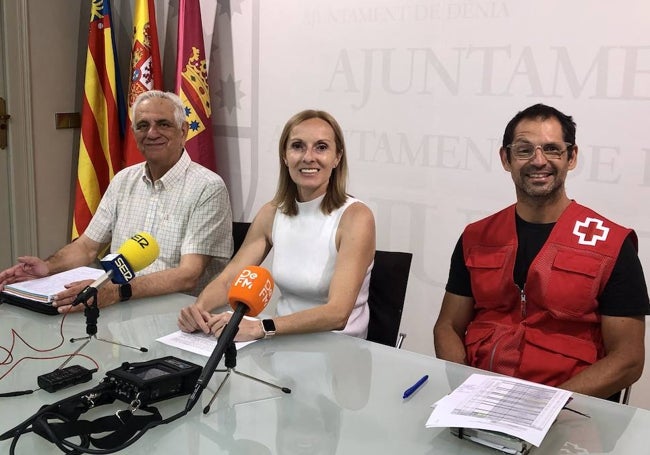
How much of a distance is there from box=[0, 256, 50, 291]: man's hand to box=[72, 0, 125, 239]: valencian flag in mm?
1694

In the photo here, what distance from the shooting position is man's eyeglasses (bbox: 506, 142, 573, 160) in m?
1.89

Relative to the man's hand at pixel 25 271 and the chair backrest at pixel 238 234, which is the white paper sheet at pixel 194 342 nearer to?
the man's hand at pixel 25 271

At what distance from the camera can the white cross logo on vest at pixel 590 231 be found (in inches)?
71.3

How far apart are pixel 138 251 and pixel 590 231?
1.25 meters

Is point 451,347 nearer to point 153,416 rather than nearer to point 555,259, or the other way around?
point 555,259

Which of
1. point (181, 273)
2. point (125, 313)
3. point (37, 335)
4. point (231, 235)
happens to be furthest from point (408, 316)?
point (37, 335)

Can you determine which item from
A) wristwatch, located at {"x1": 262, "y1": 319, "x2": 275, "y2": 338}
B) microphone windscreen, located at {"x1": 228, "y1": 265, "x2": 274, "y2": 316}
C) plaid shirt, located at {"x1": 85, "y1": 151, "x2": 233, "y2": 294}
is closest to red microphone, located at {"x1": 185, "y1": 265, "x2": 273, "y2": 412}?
microphone windscreen, located at {"x1": 228, "y1": 265, "x2": 274, "y2": 316}

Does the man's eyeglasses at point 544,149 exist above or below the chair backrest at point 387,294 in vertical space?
above

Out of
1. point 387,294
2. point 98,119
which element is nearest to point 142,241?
point 387,294

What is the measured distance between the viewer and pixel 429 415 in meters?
1.30

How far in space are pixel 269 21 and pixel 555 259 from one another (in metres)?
2.28

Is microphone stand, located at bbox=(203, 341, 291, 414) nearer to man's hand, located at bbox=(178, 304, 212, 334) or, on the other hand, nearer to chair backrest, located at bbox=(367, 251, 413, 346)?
man's hand, located at bbox=(178, 304, 212, 334)

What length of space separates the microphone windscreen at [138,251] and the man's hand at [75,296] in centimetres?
32

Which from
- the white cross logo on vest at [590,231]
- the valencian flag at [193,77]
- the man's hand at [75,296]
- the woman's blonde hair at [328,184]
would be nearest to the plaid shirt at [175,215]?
the woman's blonde hair at [328,184]
